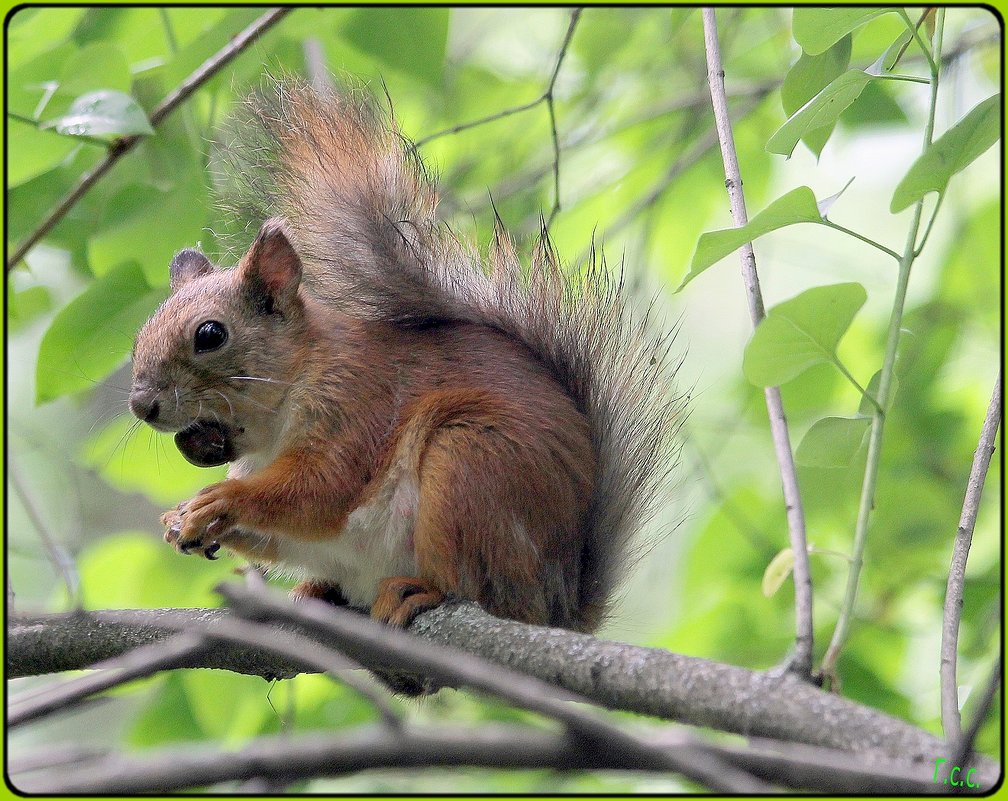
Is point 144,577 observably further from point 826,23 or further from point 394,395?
point 826,23

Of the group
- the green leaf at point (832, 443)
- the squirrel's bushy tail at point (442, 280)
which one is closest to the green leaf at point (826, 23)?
the green leaf at point (832, 443)

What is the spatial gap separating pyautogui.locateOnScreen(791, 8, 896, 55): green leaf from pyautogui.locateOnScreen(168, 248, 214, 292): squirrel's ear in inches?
62.5

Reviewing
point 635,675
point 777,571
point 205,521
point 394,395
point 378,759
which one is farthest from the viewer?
point 394,395

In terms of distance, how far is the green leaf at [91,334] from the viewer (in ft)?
7.07

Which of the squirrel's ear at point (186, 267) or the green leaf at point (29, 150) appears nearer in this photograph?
the green leaf at point (29, 150)

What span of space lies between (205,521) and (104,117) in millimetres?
801

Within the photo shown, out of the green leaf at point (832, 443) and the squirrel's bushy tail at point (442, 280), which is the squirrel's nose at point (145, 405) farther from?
the green leaf at point (832, 443)

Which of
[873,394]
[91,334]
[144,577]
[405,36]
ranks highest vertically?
[405,36]

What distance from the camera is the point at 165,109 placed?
7.20 ft

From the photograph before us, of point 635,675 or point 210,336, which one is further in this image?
point 210,336

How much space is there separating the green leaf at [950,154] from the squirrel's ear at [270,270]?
4.65 feet

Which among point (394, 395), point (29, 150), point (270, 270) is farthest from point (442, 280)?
point (29, 150)

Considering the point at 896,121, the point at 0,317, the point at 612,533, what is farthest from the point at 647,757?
the point at 896,121

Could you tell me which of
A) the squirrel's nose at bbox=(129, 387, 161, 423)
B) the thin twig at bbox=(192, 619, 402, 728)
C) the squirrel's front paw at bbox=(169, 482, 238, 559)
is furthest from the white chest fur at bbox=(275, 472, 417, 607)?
the thin twig at bbox=(192, 619, 402, 728)
